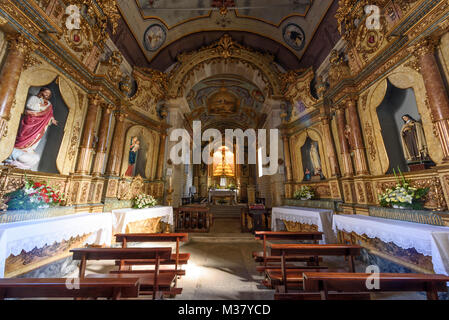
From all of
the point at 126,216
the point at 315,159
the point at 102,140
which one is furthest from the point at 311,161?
the point at 102,140

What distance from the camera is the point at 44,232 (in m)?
2.92

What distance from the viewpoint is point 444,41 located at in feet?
10.5

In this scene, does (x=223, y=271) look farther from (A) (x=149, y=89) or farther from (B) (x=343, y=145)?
(A) (x=149, y=89)

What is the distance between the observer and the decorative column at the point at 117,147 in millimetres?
6025

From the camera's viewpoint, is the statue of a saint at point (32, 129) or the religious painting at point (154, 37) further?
the religious painting at point (154, 37)

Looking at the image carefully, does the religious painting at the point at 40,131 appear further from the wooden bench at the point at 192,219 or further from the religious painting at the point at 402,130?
the religious painting at the point at 402,130

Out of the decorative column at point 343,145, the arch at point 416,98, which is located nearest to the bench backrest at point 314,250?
the arch at point 416,98

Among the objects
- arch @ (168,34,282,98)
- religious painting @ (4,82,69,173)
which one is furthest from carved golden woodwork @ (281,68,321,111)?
religious painting @ (4,82,69,173)

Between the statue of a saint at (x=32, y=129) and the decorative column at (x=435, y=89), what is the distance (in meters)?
7.80

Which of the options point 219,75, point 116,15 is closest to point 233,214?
point 219,75

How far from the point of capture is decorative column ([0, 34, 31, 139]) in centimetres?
311

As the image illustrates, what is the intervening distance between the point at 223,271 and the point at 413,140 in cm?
487
